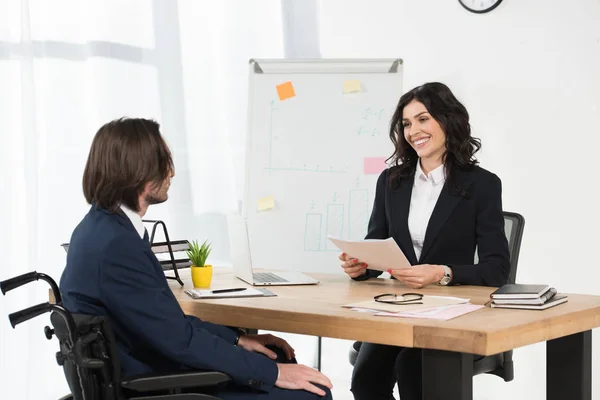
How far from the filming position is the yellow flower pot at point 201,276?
2428 mm

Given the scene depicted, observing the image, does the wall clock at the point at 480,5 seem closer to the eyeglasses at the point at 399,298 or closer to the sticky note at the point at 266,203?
the sticky note at the point at 266,203

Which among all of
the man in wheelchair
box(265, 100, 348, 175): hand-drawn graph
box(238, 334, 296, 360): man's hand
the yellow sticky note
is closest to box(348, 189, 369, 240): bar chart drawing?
box(265, 100, 348, 175): hand-drawn graph

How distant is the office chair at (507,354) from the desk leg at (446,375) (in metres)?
0.71

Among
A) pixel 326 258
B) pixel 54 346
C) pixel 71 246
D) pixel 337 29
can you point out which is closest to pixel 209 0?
pixel 337 29

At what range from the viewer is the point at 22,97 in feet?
11.4

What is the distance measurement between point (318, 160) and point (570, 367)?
1828 millimetres

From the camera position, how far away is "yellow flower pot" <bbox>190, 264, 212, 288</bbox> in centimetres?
243

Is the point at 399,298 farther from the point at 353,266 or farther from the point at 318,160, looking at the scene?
the point at 318,160

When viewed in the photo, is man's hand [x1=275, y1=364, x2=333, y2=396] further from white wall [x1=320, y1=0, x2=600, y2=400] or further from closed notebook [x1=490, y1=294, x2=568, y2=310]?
white wall [x1=320, y1=0, x2=600, y2=400]

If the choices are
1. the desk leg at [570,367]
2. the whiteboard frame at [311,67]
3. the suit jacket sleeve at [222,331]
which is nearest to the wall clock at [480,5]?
the whiteboard frame at [311,67]

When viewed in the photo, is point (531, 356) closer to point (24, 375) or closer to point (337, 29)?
point (337, 29)

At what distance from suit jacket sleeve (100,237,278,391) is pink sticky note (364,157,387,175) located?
2.06m

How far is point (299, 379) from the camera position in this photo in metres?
1.84

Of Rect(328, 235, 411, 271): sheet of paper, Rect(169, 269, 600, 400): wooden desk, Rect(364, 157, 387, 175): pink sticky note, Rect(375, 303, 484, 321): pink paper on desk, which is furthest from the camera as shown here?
Rect(364, 157, 387, 175): pink sticky note
